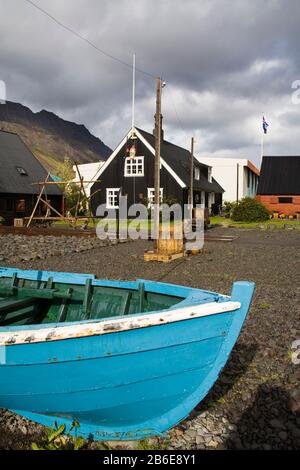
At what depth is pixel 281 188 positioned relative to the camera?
41.3 metres

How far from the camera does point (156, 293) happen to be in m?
5.04

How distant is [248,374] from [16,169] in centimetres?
3287

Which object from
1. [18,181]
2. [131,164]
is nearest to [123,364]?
[18,181]

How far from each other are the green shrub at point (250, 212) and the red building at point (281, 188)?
22.7 ft

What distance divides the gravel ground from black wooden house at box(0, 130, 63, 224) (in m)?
19.4

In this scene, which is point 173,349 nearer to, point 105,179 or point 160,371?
point 160,371

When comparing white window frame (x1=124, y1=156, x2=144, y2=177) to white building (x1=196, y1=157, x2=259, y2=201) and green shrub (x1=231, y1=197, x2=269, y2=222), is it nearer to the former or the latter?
green shrub (x1=231, y1=197, x2=269, y2=222)

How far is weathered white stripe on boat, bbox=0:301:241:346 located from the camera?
3.40m

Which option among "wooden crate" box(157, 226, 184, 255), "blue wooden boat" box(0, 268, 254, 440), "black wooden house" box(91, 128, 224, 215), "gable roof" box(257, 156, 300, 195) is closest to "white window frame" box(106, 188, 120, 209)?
"black wooden house" box(91, 128, 224, 215)

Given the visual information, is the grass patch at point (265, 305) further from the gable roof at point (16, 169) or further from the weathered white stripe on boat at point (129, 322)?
the gable roof at point (16, 169)

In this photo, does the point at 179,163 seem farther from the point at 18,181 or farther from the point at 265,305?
the point at 265,305
